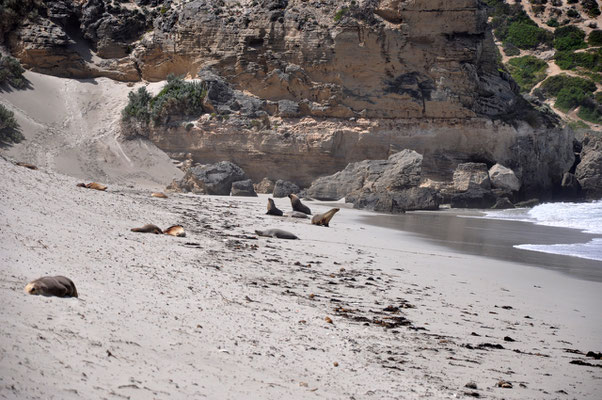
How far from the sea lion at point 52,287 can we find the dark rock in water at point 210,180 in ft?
47.8

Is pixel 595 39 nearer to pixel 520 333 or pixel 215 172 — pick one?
pixel 215 172

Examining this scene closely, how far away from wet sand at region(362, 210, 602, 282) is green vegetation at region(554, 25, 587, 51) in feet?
134

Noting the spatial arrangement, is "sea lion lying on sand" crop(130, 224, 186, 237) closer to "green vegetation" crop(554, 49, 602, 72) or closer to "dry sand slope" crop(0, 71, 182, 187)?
"dry sand slope" crop(0, 71, 182, 187)

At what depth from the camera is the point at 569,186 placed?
24.0 meters

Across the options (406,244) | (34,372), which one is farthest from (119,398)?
(406,244)

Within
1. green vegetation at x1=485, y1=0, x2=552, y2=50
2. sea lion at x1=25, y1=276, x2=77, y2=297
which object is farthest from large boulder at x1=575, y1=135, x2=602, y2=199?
green vegetation at x1=485, y1=0, x2=552, y2=50

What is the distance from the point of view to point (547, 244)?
10602mm

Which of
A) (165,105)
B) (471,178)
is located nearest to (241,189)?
(165,105)

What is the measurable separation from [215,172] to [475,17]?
39.3 ft

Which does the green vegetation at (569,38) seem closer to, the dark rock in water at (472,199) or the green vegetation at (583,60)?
the green vegetation at (583,60)

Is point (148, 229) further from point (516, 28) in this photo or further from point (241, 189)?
point (516, 28)

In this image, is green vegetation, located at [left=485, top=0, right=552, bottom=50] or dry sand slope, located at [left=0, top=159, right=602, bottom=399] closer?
dry sand slope, located at [left=0, top=159, right=602, bottom=399]

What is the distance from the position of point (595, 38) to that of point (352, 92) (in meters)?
37.8

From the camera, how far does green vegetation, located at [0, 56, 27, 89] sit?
20844mm
